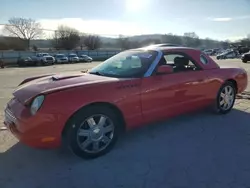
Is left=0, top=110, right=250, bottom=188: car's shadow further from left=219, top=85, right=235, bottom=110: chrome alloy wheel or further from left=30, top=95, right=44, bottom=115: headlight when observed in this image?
left=219, top=85, right=235, bottom=110: chrome alloy wheel

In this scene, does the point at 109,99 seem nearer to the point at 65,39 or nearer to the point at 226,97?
the point at 226,97

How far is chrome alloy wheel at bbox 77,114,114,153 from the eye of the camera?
10.6 feet

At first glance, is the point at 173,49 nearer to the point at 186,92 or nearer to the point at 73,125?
the point at 186,92

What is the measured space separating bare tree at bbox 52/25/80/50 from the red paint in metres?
62.8

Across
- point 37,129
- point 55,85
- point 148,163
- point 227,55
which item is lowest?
point 148,163

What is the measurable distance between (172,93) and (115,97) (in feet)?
3.63

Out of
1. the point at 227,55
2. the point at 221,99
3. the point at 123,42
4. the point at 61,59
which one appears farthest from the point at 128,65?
the point at 123,42

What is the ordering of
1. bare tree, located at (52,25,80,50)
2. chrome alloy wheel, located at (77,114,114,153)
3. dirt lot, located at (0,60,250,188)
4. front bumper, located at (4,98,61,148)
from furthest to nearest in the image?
bare tree, located at (52,25,80,50), chrome alloy wheel, located at (77,114,114,153), front bumper, located at (4,98,61,148), dirt lot, located at (0,60,250,188)

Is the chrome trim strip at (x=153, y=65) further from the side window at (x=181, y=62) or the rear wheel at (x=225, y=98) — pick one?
the rear wheel at (x=225, y=98)

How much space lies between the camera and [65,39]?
6400 centimetres

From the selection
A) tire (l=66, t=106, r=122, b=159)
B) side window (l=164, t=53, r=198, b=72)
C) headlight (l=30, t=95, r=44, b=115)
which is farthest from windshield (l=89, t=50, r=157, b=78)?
headlight (l=30, t=95, r=44, b=115)

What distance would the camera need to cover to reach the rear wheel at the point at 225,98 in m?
4.96

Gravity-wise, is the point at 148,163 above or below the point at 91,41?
below

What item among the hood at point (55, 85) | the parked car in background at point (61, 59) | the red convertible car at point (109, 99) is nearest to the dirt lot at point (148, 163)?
the red convertible car at point (109, 99)
